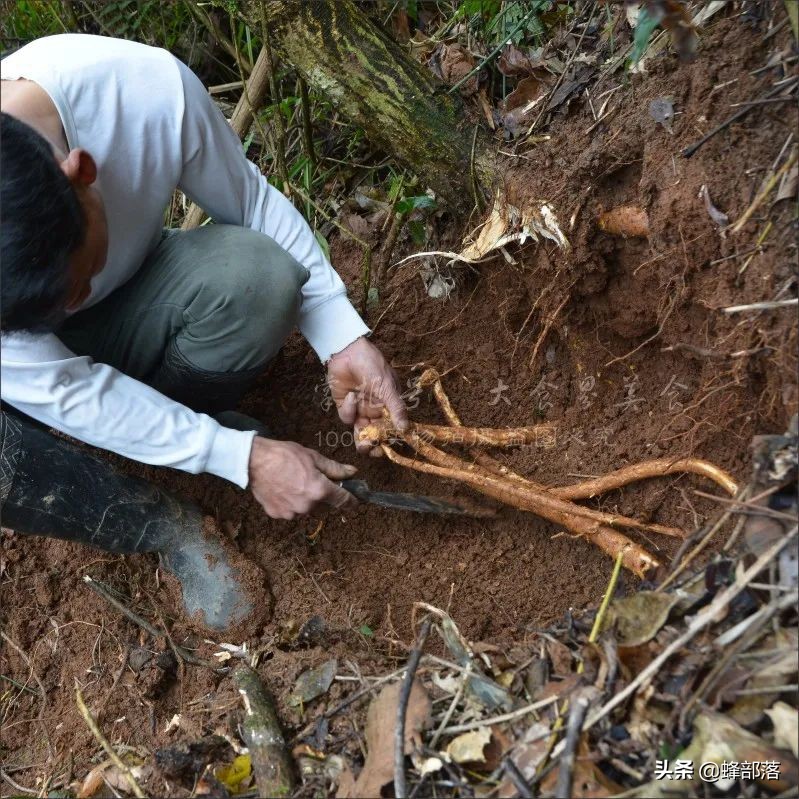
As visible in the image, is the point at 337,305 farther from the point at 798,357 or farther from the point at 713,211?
the point at 798,357

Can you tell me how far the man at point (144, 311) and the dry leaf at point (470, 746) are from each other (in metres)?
0.57

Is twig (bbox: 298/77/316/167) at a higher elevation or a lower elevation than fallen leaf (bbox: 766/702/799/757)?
higher

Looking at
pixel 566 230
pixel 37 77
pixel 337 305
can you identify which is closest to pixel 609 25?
pixel 566 230

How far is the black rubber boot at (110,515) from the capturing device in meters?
1.65

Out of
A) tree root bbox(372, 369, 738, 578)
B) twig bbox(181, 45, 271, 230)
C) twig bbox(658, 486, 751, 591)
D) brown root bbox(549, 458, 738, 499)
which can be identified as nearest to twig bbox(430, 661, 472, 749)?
twig bbox(658, 486, 751, 591)

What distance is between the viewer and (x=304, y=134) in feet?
8.45

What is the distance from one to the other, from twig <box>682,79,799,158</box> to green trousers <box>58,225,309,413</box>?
0.88 metres

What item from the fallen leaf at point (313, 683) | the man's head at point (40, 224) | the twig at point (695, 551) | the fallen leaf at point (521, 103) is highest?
the man's head at point (40, 224)

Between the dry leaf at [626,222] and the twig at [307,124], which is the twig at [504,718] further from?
the twig at [307,124]

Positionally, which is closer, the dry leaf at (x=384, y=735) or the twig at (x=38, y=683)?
the dry leaf at (x=384, y=735)

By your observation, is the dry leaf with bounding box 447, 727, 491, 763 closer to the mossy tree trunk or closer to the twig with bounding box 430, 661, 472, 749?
the twig with bounding box 430, 661, 472, 749

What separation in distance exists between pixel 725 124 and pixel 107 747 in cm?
176

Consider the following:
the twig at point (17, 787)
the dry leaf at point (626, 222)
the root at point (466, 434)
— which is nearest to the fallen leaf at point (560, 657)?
the root at point (466, 434)

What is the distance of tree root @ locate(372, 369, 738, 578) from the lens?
66.4 inches
